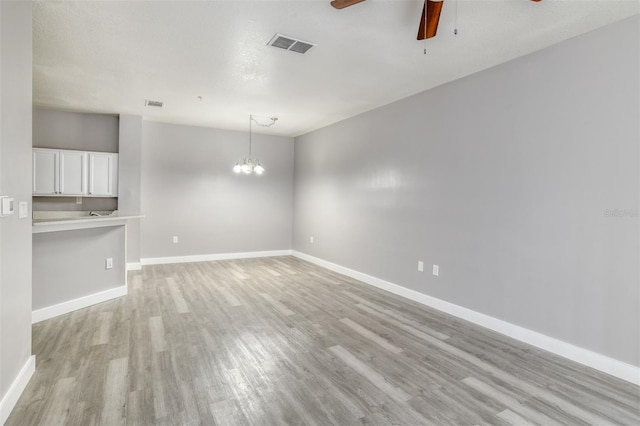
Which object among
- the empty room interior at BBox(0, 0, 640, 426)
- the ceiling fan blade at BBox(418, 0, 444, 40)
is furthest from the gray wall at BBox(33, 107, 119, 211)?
the ceiling fan blade at BBox(418, 0, 444, 40)

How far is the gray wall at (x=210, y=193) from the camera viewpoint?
20.8 feet

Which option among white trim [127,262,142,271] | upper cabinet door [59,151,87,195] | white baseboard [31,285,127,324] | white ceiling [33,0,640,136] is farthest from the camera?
white trim [127,262,142,271]

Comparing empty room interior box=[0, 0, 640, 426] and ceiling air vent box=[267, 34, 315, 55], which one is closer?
empty room interior box=[0, 0, 640, 426]

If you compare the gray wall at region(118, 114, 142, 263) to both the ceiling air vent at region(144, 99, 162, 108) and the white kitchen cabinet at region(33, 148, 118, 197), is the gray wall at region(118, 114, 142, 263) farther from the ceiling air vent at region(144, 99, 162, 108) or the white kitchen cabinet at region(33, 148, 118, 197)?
the ceiling air vent at region(144, 99, 162, 108)

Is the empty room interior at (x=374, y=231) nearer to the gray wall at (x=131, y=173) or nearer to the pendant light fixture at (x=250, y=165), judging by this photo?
the gray wall at (x=131, y=173)

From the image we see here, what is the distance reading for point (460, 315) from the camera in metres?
3.75

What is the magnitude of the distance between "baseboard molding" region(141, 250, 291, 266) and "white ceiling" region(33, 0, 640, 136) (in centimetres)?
296

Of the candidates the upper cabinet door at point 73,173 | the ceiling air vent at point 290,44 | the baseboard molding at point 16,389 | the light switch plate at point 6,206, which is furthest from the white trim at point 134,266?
the ceiling air vent at point 290,44

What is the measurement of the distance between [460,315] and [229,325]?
248 centimetres

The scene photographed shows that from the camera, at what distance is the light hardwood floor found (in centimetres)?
204

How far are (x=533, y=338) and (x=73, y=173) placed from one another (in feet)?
21.5

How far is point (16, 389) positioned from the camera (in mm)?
2088

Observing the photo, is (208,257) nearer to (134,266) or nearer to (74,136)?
(134,266)

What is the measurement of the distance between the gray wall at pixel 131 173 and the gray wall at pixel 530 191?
4.16m
